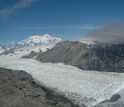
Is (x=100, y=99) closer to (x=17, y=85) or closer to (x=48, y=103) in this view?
(x=48, y=103)

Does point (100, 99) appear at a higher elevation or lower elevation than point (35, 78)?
lower

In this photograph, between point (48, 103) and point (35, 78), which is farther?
point (35, 78)

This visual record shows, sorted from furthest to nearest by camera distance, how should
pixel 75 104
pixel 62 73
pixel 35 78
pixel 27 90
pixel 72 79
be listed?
pixel 62 73 → pixel 35 78 → pixel 72 79 → pixel 27 90 → pixel 75 104

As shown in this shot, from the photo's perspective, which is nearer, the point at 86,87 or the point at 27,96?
the point at 27,96

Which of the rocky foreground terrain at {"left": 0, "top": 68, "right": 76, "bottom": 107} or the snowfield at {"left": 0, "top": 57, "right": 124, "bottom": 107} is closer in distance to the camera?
the rocky foreground terrain at {"left": 0, "top": 68, "right": 76, "bottom": 107}

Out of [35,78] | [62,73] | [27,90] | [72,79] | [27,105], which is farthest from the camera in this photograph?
[62,73]

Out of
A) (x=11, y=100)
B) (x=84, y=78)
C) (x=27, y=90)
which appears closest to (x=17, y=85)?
(x=27, y=90)

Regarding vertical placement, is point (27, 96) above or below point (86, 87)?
above

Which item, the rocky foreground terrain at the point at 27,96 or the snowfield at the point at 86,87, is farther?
the snowfield at the point at 86,87

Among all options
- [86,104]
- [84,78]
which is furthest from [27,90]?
[84,78]

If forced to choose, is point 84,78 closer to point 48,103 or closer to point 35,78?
point 35,78
